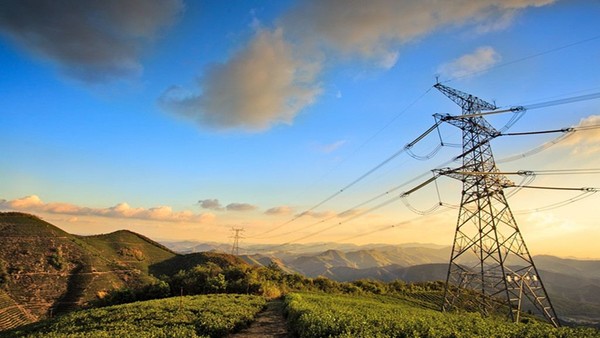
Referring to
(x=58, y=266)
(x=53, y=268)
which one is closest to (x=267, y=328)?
(x=53, y=268)

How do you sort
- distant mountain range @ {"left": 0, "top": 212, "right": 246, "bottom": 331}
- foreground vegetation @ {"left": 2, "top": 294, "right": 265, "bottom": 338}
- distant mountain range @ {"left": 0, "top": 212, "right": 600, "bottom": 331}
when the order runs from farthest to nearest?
distant mountain range @ {"left": 0, "top": 212, "right": 600, "bottom": 331} → distant mountain range @ {"left": 0, "top": 212, "right": 246, "bottom": 331} → foreground vegetation @ {"left": 2, "top": 294, "right": 265, "bottom": 338}

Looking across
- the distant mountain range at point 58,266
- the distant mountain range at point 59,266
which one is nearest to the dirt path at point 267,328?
the distant mountain range at point 58,266

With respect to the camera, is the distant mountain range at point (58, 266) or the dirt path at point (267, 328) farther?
the distant mountain range at point (58, 266)

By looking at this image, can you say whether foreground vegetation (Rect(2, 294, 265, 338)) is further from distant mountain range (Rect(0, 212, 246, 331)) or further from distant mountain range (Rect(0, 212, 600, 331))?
distant mountain range (Rect(0, 212, 600, 331))

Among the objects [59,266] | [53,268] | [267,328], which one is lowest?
[53,268]

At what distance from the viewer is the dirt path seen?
80.2 ft

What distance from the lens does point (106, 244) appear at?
133 meters

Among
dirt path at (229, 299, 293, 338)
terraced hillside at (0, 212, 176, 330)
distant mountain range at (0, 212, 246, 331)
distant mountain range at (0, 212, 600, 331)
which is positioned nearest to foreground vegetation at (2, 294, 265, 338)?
dirt path at (229, 299, 293, 338)

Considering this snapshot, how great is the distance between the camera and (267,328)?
89.4ft

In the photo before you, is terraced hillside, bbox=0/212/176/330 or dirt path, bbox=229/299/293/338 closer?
dirt path, bbox=229/299/293/338

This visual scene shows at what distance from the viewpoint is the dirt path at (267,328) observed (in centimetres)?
2446

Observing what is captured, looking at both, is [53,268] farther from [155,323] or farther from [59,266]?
[155,323]

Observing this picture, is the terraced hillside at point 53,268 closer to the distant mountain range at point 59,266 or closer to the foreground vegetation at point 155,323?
the distant mountain range at point 59,266

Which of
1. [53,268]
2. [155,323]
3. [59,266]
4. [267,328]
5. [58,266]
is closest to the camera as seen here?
[155,323]
